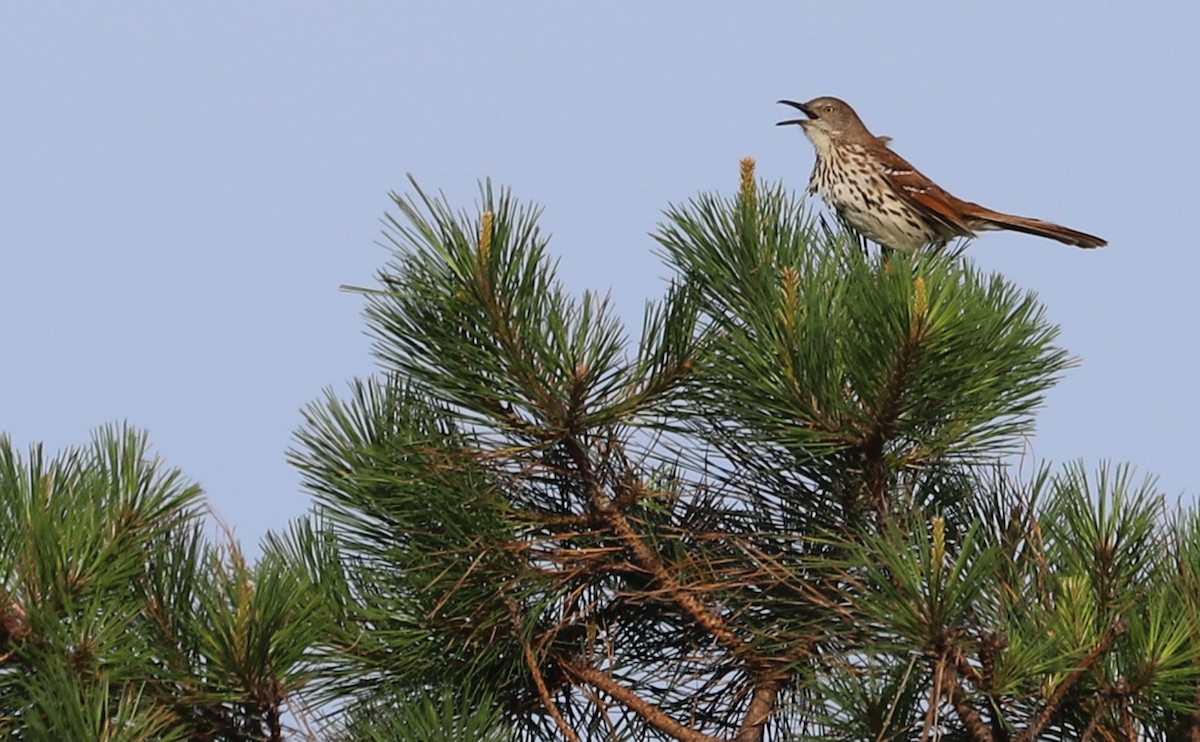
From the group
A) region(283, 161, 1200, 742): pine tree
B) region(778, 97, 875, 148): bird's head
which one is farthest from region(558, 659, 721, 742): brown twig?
region(778, 97, 875, 148): bird's head

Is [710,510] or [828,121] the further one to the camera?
[828,121]

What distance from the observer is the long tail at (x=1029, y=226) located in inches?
235

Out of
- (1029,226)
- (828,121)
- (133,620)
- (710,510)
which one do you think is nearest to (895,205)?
(1029,226)

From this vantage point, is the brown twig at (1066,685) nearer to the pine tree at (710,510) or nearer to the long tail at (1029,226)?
the pine tree at (710,510)

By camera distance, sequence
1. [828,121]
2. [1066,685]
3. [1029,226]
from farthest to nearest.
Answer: [828,121] → [1029,226] → [1066,685]

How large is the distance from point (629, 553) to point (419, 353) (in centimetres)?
62

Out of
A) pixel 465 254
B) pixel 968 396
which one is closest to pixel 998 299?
pixel 968 396

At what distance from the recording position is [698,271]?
3.55m

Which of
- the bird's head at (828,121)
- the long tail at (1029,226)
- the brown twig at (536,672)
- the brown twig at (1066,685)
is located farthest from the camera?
the bird's head at (828,121)

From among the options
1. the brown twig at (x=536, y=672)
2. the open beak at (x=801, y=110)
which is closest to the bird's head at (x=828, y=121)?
the open beak at (x=801, y=110)

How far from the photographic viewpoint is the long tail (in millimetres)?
5980

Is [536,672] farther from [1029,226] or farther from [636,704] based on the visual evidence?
[1029,226]

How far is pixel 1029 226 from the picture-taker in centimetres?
619

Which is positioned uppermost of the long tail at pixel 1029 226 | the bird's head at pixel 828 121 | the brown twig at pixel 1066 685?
the bird's head at pixel 828 121
